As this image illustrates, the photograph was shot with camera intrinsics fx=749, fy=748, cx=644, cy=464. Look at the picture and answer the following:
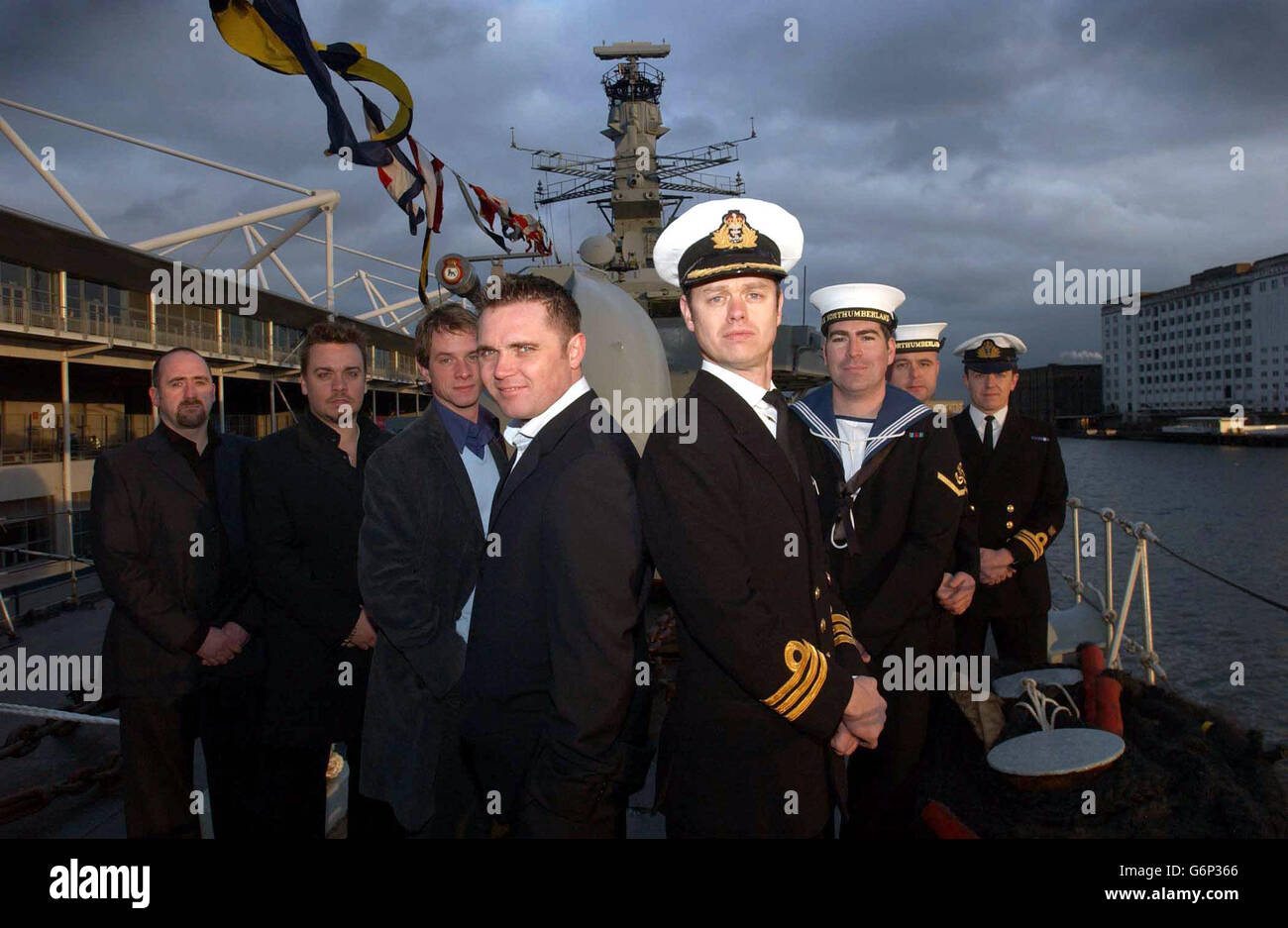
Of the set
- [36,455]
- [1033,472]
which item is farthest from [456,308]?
[36,455]

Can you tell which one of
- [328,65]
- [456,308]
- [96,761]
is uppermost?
[328,65]

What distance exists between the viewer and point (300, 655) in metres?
2.89

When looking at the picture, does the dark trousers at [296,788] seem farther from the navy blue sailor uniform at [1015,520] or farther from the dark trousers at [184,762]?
the navy blue sailor uniform at [1015,520]

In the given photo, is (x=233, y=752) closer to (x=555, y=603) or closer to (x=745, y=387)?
(x=555, y=603)

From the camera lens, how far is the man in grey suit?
236cm

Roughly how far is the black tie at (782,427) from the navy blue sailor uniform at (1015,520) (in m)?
2.37

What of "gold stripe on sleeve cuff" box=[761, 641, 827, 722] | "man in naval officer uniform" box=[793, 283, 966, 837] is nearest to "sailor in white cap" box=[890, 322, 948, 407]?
"man in naval officer uniform" box=[793, 283, 966, 837]

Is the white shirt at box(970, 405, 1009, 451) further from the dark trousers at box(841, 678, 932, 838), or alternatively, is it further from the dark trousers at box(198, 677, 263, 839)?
the dark trousers at box(198, 677, 263, 839)

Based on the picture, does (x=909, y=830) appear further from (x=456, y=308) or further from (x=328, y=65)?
(x=328, y=65)

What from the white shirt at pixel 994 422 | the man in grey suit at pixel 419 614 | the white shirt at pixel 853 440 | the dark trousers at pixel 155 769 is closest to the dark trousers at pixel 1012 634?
the white shirt at pixel 994 422

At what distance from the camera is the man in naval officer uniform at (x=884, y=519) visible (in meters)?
2.71

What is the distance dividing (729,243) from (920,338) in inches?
111

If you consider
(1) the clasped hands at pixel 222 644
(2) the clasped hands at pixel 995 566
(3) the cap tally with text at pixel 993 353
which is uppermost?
(3) the cap tally with text at pixel 993 353

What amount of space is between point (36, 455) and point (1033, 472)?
19.7 meters
